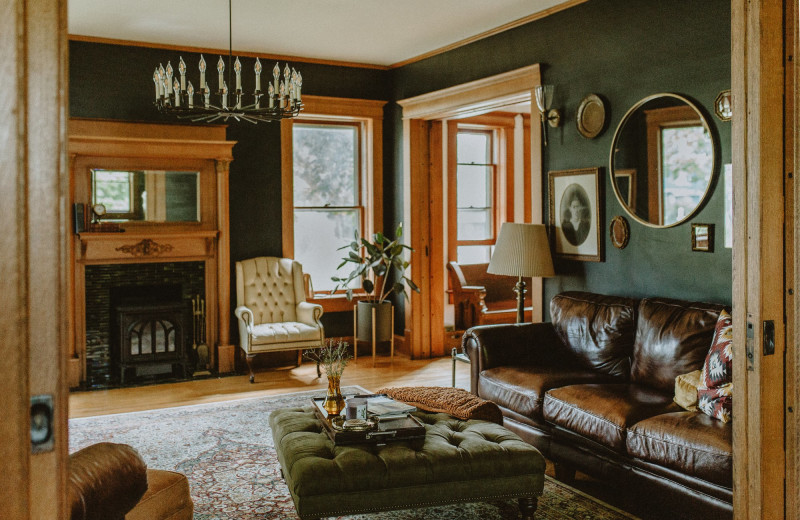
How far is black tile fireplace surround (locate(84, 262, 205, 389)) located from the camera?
606cm

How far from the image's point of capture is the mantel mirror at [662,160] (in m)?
4.11

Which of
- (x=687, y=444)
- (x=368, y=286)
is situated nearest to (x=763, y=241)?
(x=687, y=444)

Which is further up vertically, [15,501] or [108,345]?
[15,501]

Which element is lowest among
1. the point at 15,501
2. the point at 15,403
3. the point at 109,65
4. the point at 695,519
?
the point at 695,519

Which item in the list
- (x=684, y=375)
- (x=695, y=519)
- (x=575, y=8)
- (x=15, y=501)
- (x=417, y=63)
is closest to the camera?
(x=15, y=501)

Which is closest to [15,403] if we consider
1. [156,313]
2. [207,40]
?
[156,313]

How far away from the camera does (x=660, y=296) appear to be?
4.37 meters

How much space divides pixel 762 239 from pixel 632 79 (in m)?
3.03

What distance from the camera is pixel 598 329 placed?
432 centimetres

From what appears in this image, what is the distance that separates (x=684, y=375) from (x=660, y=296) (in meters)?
0.97

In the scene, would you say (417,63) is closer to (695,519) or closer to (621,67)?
(621,67)

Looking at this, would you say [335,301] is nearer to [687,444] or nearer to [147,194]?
[147,194]

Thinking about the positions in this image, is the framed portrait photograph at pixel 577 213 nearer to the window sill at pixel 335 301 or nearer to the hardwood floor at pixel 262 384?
the hardwood floor at pixel 262 384

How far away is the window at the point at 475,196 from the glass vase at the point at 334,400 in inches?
192
